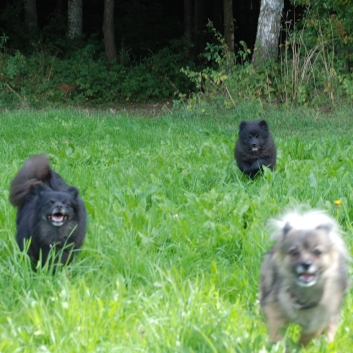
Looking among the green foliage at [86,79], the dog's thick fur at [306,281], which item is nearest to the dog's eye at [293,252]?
the dog's thick fur at [306,281]

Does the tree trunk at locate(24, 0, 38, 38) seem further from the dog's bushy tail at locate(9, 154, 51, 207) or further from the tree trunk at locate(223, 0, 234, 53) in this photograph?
the dog's bushy tail at locate(9, 154, 51, 207)

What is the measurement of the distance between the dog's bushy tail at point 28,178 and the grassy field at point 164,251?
0.83 ft

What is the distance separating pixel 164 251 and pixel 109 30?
17.6 metres

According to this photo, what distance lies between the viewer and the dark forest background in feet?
44.5

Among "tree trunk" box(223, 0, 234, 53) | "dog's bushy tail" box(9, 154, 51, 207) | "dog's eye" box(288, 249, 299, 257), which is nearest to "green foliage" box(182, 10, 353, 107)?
"tree trunk" box(223, 0, 234, 53)

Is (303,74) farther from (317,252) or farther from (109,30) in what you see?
(317,252)

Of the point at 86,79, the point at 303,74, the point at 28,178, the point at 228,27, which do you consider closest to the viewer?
the point at 28,178

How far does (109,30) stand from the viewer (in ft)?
67.7

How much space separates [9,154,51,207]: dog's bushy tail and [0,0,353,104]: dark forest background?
9376mm

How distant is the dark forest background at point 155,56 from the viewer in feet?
44.5

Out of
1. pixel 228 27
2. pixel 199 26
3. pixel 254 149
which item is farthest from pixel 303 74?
pixel 199 26

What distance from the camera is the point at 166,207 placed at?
489 centimetres

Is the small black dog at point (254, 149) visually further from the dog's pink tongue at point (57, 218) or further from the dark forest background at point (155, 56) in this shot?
the dark forest background at point (155, 56)

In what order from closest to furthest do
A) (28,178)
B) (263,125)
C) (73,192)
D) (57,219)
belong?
(57,219)
(73,192)
(28,178)
(263,125)
